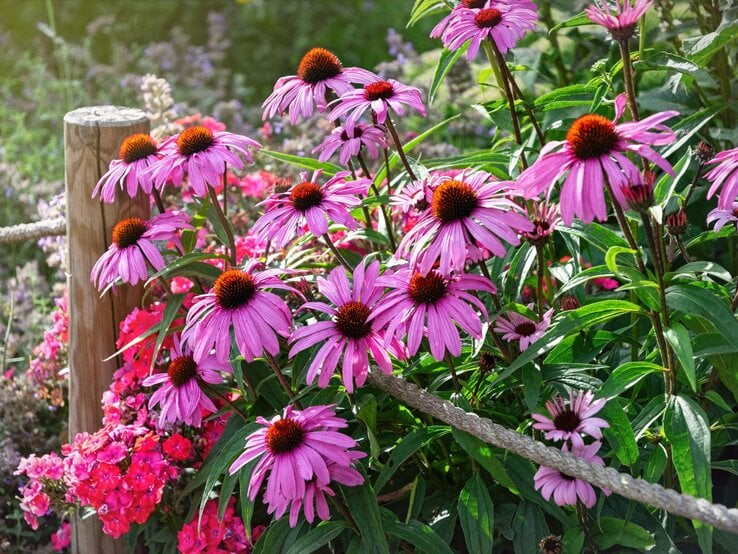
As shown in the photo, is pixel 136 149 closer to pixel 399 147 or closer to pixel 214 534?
pixel 399 147

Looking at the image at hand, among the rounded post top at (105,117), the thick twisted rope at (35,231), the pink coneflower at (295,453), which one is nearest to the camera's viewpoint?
the pink coneflower at (295,453)

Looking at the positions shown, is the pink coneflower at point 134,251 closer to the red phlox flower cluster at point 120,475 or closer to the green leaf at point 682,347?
the red phlox flower cluster at point 120,475

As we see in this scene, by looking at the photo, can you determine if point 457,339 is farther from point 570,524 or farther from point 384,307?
point 570,524

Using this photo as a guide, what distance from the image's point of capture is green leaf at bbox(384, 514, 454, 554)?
1707mm

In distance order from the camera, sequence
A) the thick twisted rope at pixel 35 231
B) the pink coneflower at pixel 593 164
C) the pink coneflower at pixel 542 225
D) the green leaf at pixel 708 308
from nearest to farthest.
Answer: the pink coneflower at pixel 593 164 < the green leaf at pixel 708 308 < the pink coneflower at pixel 542 225 < the thick twisted rope at pixel 35 231

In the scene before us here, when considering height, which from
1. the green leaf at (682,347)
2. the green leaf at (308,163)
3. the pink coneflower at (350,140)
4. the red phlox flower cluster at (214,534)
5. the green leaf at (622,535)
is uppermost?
the pink coneflower at (350,140)

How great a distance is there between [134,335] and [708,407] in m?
1.27

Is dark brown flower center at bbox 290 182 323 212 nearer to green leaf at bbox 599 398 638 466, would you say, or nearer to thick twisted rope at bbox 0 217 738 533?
thick twisted rope at bbox 0 217 738 533

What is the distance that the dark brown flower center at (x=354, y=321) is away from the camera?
63.7 inches

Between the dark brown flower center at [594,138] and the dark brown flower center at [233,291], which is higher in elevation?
the dark brown flower center at [594,138]

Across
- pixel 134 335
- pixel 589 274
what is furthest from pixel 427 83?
pixel 589 274

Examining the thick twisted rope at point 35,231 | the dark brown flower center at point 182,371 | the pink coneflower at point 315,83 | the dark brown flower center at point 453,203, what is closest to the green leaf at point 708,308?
the dark brown flower center at point 453,203

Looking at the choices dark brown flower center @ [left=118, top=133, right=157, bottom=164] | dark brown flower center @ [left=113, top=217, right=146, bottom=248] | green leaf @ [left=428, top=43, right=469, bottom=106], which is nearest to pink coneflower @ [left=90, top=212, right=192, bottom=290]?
dark brown flower center @ [left=113, top=217, right=146, bottom=248]

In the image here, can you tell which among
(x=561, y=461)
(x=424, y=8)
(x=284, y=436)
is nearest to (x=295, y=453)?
(x=284, y=436)
